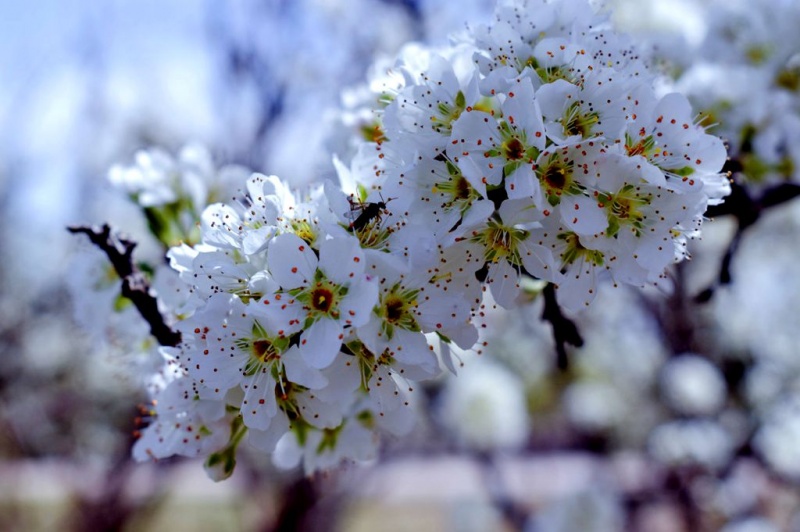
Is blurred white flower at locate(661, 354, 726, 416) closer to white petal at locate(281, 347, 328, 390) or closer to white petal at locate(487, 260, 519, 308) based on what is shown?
white petal at locate(487, 260, 519, 308)

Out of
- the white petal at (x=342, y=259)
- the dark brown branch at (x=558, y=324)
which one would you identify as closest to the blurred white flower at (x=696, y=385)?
the dark brown branch at (x=558, y=324)

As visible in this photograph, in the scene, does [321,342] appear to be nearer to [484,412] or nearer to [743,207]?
[743,207]

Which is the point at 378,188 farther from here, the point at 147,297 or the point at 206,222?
the point at 147,297

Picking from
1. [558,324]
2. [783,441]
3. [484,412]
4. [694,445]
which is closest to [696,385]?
[694,445]

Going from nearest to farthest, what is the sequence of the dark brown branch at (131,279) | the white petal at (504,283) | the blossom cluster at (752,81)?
the white petal at (504,283), the dark brown branch at (131,279), the blossom cluster at (752,81)

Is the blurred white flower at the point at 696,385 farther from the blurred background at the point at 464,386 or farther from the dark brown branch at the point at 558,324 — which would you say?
the dark brown branch at the point at 558,324

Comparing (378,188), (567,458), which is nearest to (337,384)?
(378,188)
